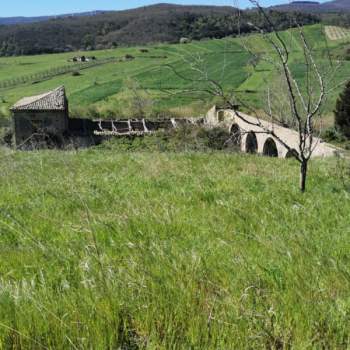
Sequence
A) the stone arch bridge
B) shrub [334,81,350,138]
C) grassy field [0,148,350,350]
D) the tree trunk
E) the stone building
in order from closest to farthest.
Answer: grassy field [0,148,350,350] < the tree trunk < the stone arch bridge < shrub [334,81,350,138] < the stone building

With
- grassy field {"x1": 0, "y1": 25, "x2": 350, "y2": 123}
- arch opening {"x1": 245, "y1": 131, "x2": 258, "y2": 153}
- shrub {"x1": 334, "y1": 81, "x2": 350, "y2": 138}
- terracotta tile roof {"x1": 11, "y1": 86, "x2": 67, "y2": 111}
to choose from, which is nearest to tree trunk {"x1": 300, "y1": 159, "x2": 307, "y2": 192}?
arch opening {"x1": 245, "y1": 131, "x2": 258, "y2": 153}

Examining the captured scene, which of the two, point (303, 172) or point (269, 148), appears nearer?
point (303, 172)

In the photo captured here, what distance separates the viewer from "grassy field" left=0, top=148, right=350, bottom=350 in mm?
1929

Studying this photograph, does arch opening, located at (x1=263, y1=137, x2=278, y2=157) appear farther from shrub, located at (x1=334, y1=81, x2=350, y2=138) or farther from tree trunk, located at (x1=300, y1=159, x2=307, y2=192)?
tree trunk, located at (x1=300, y1=159, x2=307, y2=192)

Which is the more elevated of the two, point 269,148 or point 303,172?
point 303,172

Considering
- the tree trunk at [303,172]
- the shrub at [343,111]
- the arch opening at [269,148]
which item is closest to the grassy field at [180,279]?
the tree trunk at [303,172]

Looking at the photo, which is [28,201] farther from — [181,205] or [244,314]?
[244,314]

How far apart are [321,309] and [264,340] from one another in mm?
391

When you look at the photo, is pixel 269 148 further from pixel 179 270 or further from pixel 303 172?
pixel 179 270

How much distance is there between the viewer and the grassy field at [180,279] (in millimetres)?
1929

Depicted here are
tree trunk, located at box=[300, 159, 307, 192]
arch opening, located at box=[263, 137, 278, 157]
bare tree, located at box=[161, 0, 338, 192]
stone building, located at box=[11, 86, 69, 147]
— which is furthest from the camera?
stone building, located at box=[11, 86, 69, 147]

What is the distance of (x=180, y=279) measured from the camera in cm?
235

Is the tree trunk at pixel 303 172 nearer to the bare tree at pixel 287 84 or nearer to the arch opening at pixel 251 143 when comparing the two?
the bare tree at pixel 287 84

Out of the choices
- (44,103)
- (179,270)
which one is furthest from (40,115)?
(179,270)
